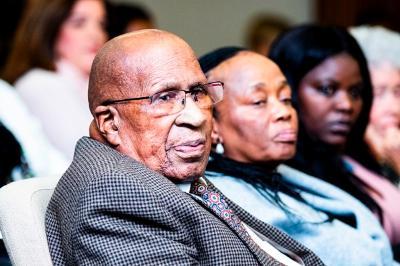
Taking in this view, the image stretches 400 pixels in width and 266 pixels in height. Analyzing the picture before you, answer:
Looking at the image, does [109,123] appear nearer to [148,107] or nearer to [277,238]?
[148,107]

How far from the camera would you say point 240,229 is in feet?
5.71

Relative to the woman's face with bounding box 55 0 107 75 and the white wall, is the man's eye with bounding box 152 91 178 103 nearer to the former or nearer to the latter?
the woman's face with bounding box 55 0 107 75

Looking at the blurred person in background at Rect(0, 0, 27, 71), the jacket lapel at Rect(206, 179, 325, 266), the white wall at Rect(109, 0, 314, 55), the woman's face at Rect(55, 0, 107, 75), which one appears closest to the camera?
the jacket lapel at Rect(206, 179, 325, 266)

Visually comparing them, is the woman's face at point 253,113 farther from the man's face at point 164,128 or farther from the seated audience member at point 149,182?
the man's face at point 164,128

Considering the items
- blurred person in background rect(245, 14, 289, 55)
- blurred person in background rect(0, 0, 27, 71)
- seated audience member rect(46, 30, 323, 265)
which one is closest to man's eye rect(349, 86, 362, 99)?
seated audience member rect(46, 30, 323, 265)

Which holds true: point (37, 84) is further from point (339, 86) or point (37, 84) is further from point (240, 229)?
point (240, 229)

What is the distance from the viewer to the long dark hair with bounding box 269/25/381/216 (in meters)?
2.69

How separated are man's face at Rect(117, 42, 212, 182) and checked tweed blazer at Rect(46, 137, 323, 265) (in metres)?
0.08

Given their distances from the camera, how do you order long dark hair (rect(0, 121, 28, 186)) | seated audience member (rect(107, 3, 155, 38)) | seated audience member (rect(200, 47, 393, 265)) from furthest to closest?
seated audience member (rect(107, 3, 155, 38)) → long dark hair (rect(0, 121, 28, 186)) → seated audience member (rect(200, 47, 393, 265))

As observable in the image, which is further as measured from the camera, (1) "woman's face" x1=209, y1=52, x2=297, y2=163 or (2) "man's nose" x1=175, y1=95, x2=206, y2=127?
(1) "woman's face" x1=209, y1=52, x2=297, y2=163

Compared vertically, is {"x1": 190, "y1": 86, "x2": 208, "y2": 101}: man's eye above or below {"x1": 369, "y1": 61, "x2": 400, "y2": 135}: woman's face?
above

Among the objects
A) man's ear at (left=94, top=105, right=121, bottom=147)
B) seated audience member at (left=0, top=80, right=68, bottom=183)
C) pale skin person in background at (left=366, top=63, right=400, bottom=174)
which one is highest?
man's ear at (left=94, top=105, right=121, bottom=147)

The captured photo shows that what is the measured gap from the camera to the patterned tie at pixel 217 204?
1.73 metres

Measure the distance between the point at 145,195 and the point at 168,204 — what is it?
54 millimetres
